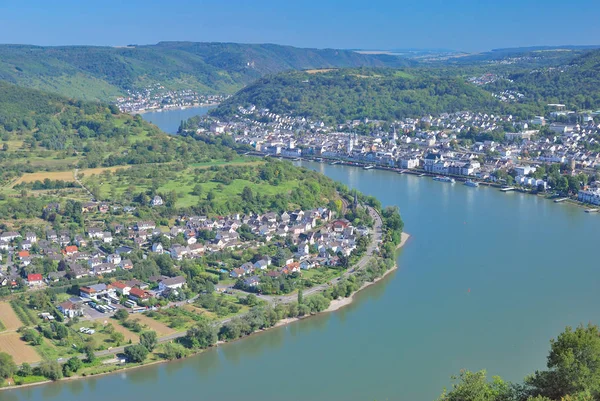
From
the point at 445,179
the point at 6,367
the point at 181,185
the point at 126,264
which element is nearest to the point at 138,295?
the point at 126,264

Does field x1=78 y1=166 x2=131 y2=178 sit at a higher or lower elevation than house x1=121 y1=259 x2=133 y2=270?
higher

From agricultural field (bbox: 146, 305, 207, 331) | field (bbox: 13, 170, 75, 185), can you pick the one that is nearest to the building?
agricultural field (bbox: 146, 305, 207, 331)

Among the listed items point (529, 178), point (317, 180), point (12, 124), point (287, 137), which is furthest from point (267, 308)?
point (287, 137)

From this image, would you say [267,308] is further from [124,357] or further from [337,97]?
[337,97]

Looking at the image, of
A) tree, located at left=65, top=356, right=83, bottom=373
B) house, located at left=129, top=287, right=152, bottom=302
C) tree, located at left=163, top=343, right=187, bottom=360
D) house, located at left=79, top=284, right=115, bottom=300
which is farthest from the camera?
house, located at left=79, top=284, right=115, bottom=300

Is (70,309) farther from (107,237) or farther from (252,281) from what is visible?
(107,237)

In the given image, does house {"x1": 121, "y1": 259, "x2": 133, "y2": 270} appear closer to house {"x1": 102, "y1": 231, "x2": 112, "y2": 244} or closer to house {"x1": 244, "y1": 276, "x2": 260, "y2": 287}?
house {"x1": 102, "y1": 231, "x2": 112, "y2": 244}
